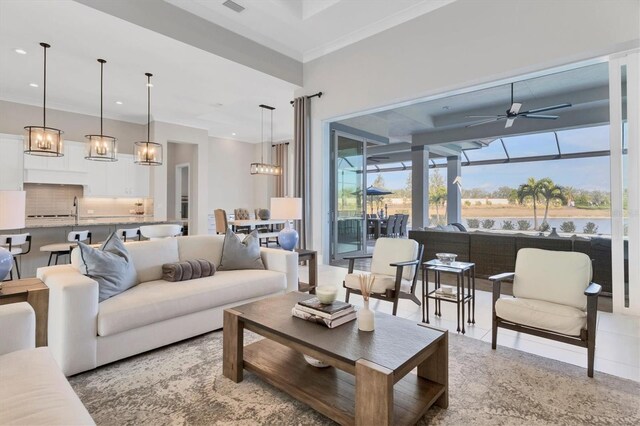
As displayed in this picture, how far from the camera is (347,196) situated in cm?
701

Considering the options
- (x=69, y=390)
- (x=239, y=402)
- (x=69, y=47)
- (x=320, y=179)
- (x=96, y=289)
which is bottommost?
(x=239, y=402)

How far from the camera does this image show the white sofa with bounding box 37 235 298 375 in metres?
2.25

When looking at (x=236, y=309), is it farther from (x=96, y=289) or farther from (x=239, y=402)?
(x=96, y=289)

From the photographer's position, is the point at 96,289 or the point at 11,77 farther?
the point at 11,77

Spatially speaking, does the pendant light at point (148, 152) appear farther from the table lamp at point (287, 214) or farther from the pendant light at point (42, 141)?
the table lamp at point (287, 214)

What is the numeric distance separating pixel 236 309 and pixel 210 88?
5238mm

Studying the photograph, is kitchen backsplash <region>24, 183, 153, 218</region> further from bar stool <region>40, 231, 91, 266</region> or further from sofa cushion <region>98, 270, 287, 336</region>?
sofa cushion <region>98, 270, 287, 336</region>

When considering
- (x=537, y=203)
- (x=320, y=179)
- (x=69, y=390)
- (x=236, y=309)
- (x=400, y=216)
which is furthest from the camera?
(x=400, y=216)

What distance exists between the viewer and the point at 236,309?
2350mm

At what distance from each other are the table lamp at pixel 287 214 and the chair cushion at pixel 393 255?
113 cm

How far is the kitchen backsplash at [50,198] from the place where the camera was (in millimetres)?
7117

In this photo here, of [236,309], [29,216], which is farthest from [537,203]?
[29,216]

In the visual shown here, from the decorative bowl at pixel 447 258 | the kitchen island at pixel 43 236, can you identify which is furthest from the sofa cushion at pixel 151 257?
the kitchen island at pixel 43 236

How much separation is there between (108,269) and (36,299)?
562 mm
